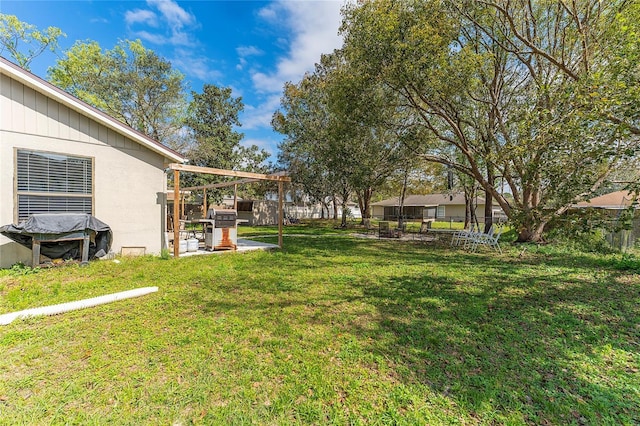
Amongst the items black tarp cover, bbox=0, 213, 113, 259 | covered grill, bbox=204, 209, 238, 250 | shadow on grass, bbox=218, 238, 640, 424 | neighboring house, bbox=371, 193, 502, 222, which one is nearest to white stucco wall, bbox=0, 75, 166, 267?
black tarp cover, bbox=0, 213, 113, 259

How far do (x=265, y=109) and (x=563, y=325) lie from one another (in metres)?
24.0

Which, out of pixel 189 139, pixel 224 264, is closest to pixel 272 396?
pixel 224 264

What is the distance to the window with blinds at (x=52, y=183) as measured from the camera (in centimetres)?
607

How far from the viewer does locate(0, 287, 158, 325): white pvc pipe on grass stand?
12.2ft

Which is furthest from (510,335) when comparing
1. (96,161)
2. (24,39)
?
(24,39)

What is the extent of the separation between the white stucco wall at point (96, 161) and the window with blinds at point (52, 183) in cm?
13

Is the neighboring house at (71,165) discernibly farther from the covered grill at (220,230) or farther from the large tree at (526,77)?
the large tree at (526,77)

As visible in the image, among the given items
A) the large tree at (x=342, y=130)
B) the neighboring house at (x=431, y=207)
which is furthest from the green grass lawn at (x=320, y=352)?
the neighboring house at (x=431, y=207)

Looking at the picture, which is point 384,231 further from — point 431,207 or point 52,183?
point 431,207

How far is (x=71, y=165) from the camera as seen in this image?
6609 mm

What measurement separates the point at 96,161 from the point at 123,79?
49.9 feet

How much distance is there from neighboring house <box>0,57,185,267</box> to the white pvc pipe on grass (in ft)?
11.0

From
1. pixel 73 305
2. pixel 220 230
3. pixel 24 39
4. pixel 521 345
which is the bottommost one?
pixel 521 345

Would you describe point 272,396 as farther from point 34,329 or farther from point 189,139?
point 189,139
